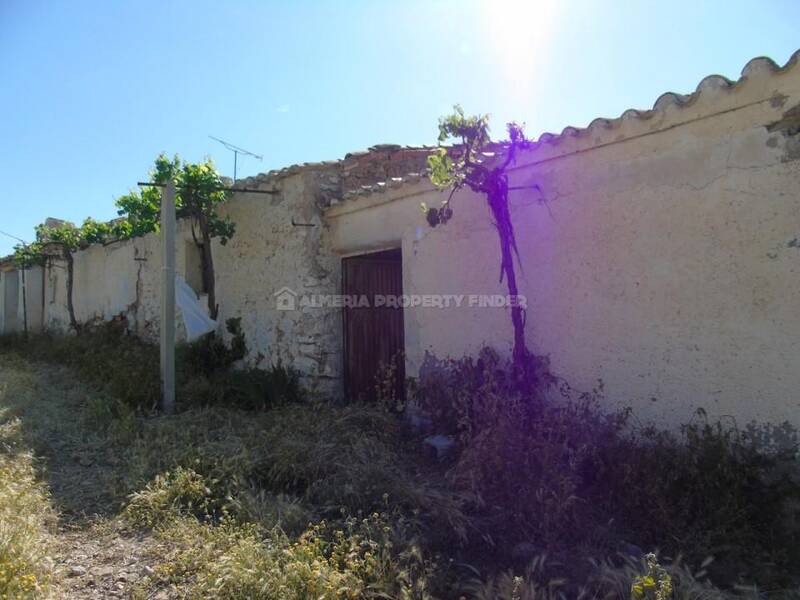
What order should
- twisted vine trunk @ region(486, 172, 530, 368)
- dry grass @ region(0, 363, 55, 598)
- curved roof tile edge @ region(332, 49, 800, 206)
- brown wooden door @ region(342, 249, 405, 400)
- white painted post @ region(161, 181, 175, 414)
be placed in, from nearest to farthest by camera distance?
1. dry grass @ region(0, 363, 55, 598)
2. curved roof tile edge @ region(332, 49, 800, 206)
3. twisted vine trunk @ region(486, 172, 530, 368)
4. white painted post @ region(161, 181, 175, 414)
5. brown wooden door @ region(342, 249, 405, 400)

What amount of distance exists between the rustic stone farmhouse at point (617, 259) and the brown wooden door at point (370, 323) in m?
0.02

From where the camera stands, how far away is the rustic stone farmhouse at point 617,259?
10.9ft

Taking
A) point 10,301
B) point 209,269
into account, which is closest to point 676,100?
point 209,269

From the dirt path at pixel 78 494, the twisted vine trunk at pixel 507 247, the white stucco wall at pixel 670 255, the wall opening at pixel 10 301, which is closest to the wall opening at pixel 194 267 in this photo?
the dirt path at pixel 78 494

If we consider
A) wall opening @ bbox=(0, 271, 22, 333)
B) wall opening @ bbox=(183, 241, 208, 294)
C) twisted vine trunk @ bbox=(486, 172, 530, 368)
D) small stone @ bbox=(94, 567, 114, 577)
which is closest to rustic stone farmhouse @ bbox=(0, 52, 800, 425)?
twisted vine trunk @ bbox=(486, 172, 530, 368)

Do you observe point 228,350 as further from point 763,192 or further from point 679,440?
point 763,192

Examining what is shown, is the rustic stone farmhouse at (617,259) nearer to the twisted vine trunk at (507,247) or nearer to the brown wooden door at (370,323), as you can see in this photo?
the brown wooden door at (370,323)

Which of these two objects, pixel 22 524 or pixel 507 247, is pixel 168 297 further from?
pixel 507 247

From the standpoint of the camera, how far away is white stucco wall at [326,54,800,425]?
10.8 feet

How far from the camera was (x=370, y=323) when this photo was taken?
6773 millimetres

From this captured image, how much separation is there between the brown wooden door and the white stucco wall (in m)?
1.91

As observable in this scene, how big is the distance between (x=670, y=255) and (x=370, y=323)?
370cm

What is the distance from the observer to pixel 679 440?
367cm

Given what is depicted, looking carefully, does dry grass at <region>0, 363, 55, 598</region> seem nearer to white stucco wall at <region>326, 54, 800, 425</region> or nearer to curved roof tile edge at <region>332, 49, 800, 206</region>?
white stucco wall at <region>326, 54, 800, 425</region>
